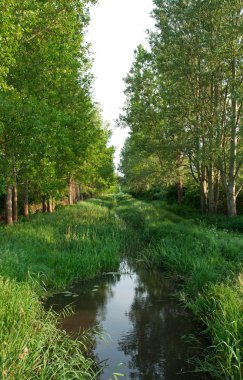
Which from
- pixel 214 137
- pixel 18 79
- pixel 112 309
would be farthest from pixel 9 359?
pixel 214 137

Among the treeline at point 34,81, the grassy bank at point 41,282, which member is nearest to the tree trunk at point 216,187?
the grassy bank at point 41,282

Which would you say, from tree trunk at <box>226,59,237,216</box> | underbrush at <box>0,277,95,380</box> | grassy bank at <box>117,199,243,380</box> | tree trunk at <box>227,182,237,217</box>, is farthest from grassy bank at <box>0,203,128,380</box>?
tree trunk at <box>226,59,237,216</box>

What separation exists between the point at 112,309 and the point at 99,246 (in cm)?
467

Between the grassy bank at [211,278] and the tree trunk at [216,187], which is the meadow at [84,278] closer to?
the grassy bank at [211,278]

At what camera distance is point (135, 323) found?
804 centimetres

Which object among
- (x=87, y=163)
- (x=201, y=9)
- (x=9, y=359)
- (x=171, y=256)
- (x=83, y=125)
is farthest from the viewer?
(x=87, y=163)

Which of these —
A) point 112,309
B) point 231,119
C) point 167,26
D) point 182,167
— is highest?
point 167,26

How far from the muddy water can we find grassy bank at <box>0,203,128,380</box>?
1.66ft

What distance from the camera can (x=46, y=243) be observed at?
508 inches

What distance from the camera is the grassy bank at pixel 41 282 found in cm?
465

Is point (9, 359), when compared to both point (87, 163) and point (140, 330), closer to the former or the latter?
point (140, 330)

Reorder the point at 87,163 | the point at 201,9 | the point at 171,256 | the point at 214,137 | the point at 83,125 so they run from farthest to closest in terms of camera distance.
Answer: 1. the point at 87,163
2. the point at 83,125
3. the point at 214,137
4. the point at 201,9
5. the point at 171,256

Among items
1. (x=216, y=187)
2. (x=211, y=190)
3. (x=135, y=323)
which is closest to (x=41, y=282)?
(x=135, y=323)

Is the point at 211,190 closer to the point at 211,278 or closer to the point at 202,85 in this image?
the point at 202,85
